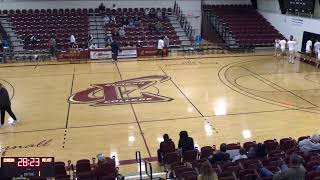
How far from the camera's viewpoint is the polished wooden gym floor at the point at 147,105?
12625mm

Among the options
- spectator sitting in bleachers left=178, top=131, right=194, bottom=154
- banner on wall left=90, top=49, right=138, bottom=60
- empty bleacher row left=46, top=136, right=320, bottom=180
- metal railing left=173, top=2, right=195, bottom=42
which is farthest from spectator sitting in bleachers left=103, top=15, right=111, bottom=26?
empty bleacher row left=46, top=136, right=320, bottom=180

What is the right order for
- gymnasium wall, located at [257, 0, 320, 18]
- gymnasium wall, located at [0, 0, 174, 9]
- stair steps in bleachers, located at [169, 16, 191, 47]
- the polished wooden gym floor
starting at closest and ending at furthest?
the polished wooden gym floor < stair steps in bleachers, located at [169, 16, 191, 47] < gymnasium wall, located at [0, 0, 174, 9] < gymnasium wall, located at [257, 0, 320, 18]

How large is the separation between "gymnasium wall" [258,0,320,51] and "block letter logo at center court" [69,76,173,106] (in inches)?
471

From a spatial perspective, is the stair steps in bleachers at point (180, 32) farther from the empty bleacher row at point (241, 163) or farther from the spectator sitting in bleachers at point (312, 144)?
the spectator sitting in bleachers at point (312, 144)

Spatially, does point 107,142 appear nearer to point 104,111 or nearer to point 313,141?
point 104,111

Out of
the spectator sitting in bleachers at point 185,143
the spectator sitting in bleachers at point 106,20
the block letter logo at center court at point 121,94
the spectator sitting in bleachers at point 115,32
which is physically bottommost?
the block letter logo at center court at point 121,94

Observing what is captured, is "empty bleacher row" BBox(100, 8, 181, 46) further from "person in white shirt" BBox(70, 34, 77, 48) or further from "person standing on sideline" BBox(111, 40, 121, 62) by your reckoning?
"person in white shirt" BBox(70, 34, 77, 48)

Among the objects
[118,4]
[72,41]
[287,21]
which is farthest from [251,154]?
[118,4]

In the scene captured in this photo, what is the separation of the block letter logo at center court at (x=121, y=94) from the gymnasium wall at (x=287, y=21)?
39.3 ft

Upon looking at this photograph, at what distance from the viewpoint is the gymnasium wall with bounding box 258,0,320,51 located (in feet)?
87.4

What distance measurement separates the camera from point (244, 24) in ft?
106

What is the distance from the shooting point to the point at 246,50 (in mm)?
29281

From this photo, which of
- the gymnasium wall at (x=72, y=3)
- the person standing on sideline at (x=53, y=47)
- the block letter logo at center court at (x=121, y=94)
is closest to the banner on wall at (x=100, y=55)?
the person standing on sideline at (x=53, y=47)

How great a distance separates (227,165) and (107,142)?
4.86 metres
